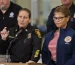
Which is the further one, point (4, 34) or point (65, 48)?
point (4, 34)

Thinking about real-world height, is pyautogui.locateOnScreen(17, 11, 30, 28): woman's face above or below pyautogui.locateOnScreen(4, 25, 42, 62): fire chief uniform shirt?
above

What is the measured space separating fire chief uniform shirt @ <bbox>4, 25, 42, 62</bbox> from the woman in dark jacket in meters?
0.20

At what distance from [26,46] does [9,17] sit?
77 centimetres

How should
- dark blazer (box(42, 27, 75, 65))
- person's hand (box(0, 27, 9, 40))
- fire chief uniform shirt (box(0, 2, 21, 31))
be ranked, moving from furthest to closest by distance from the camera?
fire chief uniform shirt (box(0, 2, 21, 31))
person's hand (box(0, 27, 9, 40))
dark blazer (box(42, 27, 75, 65))

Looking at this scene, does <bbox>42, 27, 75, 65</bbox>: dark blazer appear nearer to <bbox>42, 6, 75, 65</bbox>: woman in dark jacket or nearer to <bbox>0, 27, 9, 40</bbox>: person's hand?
<bbox>42, 6, 75, 65</bbox>: woman in dark jacket

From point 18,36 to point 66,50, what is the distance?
0.68m

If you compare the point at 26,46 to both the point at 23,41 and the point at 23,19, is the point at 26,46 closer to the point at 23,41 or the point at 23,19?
the point at 23,41

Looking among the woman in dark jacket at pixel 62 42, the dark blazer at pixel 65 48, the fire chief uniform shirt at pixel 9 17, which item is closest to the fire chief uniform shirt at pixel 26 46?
the woman in dark jacket at pixel 62 42

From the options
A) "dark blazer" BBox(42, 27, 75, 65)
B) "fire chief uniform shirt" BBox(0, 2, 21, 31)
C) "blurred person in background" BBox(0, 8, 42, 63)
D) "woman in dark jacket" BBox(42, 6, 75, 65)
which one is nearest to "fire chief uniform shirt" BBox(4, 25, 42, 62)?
"blurred person in background" BBox(0, 8, 42, 63)

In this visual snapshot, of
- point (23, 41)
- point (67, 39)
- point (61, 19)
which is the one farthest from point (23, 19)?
point (67, 39)

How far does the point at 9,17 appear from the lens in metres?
4.25

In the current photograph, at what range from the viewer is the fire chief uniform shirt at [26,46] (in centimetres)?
361

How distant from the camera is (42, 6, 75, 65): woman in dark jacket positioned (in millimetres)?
3293

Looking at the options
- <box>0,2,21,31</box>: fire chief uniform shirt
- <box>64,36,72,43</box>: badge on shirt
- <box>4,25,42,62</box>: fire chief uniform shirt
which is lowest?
<box>4,25,42,62</box>: fire chief uniform shirt
